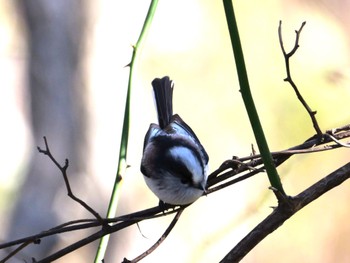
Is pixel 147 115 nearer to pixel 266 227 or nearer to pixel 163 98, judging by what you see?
pixel 163 98

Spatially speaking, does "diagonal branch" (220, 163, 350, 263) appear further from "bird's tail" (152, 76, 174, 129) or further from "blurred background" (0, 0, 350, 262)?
"blurred background" (0, 0, 350, 262)

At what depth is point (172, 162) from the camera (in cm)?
105

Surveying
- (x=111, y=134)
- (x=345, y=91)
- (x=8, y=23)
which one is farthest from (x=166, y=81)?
(x=345, y=91)

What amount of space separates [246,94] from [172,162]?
502 millimetres

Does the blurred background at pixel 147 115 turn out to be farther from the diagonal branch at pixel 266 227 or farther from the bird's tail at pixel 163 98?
the diagonal branch at pixel 266 227

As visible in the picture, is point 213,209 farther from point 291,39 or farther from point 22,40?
point 22,40

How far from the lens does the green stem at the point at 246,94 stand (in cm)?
54

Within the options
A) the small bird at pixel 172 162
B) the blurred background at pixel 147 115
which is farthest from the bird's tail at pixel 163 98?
the blurred background at pixel 147 115

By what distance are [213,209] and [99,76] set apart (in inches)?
20.1

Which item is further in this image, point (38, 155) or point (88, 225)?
point (38, 155)

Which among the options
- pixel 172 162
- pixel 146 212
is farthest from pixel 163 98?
pixel 146 212

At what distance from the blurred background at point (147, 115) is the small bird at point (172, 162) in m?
0.51

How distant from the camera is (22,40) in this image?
172cm

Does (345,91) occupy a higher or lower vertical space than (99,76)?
lower
